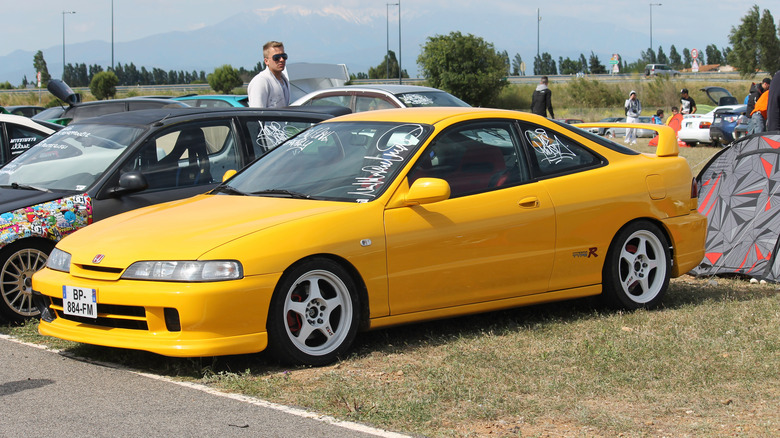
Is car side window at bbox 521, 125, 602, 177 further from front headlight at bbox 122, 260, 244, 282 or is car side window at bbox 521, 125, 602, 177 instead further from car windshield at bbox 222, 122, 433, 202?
front headlight at bbox 122, 260, 244, 282

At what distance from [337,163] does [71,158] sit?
2.60 m

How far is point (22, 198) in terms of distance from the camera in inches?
263

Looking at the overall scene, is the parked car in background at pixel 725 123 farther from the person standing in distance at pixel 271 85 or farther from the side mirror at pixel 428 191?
the side mirror at pixel 428 191

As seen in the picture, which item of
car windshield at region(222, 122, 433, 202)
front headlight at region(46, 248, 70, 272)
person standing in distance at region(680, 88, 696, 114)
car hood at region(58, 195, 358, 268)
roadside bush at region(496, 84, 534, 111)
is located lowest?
front headlight at region(46, 248, 70, 272)

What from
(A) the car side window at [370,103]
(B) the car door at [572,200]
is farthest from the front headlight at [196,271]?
(A) the car side window at [370,103]

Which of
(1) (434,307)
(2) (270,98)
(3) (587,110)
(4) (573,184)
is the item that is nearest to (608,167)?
(4) (573,184)

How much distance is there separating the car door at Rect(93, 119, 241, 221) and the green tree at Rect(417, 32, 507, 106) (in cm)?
3663

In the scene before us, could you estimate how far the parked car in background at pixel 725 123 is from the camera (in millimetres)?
24750

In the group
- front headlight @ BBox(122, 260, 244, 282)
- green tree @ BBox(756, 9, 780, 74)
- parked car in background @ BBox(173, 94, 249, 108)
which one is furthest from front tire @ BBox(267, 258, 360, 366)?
green tree @ BBox(756, 9, 780, 74)

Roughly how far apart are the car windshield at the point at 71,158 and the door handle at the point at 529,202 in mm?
3160

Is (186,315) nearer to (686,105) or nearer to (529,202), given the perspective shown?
(529,202)

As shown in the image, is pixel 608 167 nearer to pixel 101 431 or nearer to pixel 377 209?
pixel 377 209

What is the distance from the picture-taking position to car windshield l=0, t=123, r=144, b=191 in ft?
23.1
